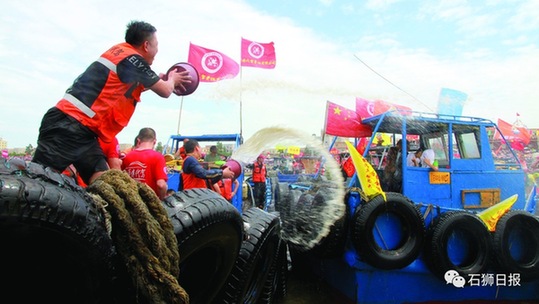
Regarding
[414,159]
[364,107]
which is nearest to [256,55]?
[364,107]

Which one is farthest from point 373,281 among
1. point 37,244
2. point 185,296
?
point 37,244

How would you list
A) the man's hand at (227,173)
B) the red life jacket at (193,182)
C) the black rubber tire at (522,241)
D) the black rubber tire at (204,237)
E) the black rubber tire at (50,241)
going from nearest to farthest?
1. the black rubber tire at (50,241)
2. the black rubber tire at (204,237)
3. the man's hand at (227,173)
4. the black rubber tire at (522,241)
5. the red life jacket at (193,182)

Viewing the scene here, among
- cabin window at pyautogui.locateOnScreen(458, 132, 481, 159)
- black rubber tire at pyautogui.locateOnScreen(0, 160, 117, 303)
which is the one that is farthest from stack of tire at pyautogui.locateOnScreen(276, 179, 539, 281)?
black rubber tire at pyautogui.locateOnScreen(0, 160, 117, 303)

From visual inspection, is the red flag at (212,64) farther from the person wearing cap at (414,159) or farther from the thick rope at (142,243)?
the thick rope at (142,243)

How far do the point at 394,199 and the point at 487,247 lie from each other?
1.29 m

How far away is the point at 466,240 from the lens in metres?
4.40

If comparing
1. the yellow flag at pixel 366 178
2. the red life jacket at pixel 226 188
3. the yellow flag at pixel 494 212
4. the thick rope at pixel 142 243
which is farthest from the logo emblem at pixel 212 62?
the thick rope at pixel 142 243

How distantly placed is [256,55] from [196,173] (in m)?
6.41

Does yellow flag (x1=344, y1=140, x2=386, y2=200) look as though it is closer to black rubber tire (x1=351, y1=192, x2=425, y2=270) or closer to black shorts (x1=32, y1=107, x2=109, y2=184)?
black rubber tire (x1=351, y1=192, x2=425, y2=270)

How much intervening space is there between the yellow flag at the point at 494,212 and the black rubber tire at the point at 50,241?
4448 millimetres

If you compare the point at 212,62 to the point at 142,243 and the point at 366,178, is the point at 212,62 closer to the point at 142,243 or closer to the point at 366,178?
the point at 366,178

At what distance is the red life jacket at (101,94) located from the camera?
88.3 inches

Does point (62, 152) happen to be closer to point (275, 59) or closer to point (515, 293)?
point (515, 293)

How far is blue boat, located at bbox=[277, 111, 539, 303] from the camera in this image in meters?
4.09
